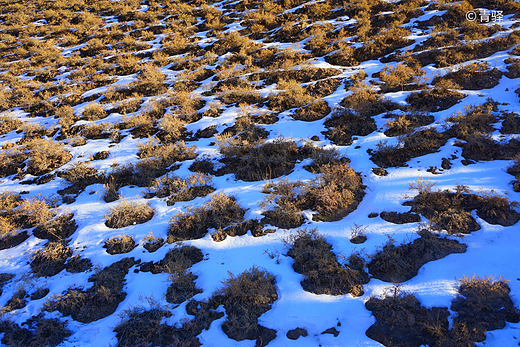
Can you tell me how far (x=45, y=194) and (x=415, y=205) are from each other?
305 inches

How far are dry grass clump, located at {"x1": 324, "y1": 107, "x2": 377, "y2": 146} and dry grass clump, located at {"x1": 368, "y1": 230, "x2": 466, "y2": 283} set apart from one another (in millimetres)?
2815

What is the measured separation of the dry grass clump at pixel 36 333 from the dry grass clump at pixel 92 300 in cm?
18

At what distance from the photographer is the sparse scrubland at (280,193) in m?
3.56

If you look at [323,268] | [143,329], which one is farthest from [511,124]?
[143,329]

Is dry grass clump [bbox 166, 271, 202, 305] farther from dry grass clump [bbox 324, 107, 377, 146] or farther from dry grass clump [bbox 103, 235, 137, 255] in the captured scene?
dry grass clump [bbox 324, 107, 377, 146]

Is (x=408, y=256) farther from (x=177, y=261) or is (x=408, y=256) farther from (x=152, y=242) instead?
(x=152, y=242)

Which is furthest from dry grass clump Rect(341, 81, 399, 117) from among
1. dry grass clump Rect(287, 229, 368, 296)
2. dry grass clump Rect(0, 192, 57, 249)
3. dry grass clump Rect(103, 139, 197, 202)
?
dry grass clump Rect(0, 192, 57, 249)

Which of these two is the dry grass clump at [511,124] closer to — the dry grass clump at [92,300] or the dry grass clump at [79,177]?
the dry grass clump at [92,300]

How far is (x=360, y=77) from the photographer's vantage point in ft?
26.7

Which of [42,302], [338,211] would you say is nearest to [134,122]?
[42,302]

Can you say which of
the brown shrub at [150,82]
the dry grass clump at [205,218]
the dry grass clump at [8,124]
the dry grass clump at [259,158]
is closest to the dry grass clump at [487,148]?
the dry grass clump at [259,158]

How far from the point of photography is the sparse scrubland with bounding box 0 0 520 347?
356 centimetres

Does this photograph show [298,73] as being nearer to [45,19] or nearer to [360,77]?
[360,77]

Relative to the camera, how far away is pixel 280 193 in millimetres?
5195
